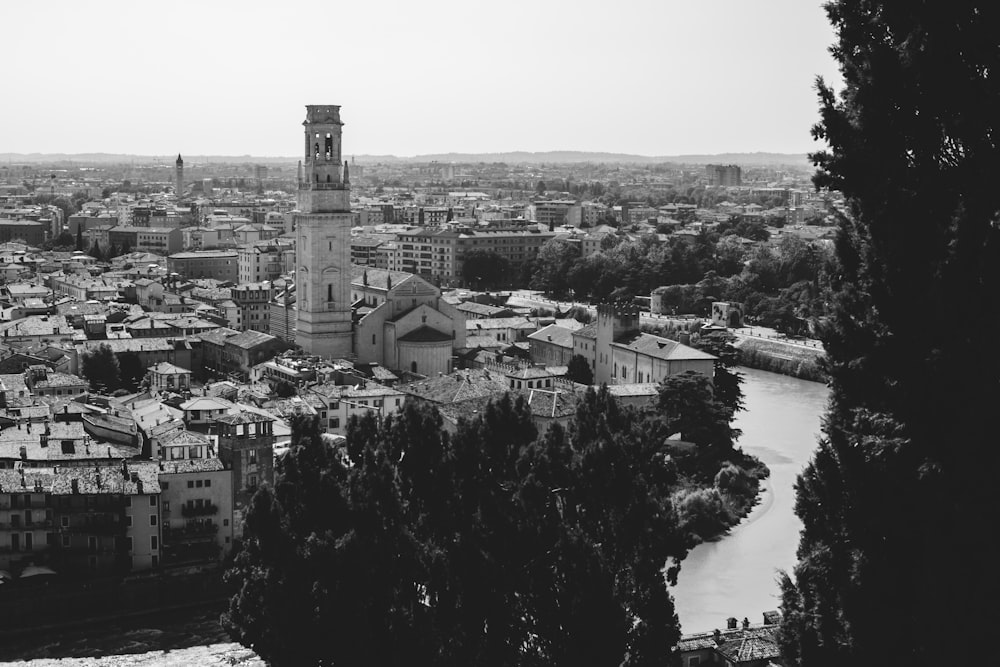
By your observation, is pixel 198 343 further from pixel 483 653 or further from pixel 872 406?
pixel 872 406

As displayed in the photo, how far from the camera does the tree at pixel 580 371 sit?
51.9 ft

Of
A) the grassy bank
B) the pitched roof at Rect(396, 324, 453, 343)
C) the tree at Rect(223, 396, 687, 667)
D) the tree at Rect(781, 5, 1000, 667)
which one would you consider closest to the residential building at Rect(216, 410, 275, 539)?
the tree at Rect(223, 396, 687, 667)

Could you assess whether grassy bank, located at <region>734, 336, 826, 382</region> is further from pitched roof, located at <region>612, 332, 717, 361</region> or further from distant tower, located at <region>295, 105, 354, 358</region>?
distant tower, located at <region>295, 105, 354, 358</region>

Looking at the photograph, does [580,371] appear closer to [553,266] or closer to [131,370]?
[131,370]

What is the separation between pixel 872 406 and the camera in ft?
9.70

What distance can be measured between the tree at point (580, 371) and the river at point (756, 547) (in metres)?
1.88

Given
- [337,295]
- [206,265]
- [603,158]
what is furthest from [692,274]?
[603,158]

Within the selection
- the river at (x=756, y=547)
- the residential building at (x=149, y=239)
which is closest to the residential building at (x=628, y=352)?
the river at (x=756, y=547)

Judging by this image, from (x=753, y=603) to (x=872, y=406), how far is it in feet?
20.1

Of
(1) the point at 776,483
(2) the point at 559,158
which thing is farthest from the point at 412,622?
(2) the point at 559,158

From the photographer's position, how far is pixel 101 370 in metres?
15.3

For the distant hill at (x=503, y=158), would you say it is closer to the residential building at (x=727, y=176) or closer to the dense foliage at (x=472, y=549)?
the residential building at (x=727, y=176)

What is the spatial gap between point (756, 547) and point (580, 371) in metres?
5.90

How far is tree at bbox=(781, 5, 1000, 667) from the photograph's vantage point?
279 cm
